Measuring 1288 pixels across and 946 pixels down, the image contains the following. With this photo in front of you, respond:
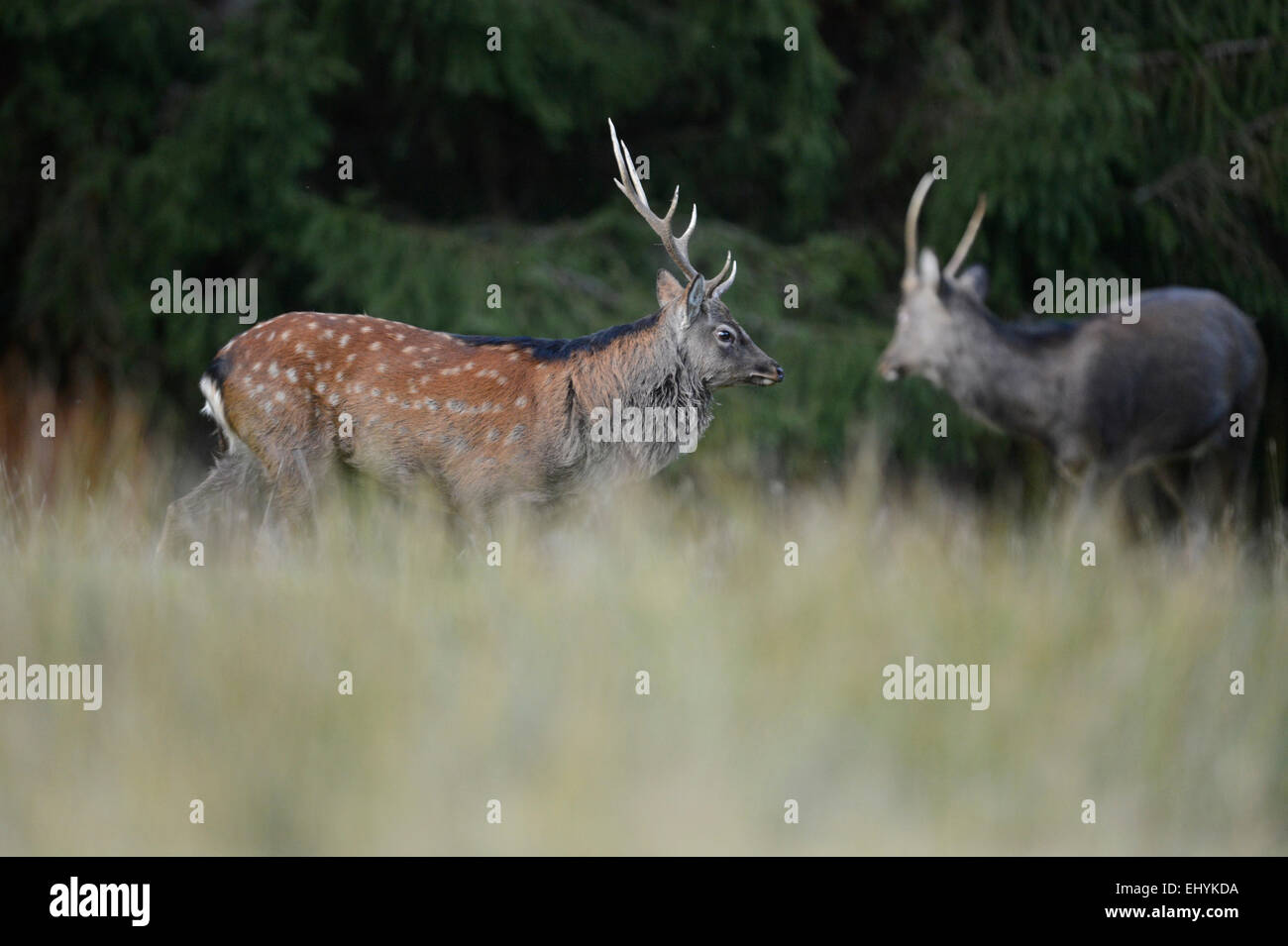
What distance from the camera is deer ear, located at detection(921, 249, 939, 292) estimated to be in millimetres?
8078

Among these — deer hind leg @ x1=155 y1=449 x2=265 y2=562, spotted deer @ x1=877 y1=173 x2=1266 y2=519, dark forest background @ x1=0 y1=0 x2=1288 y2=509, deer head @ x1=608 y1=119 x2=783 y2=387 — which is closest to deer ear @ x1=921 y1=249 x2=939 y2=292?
spotted deer @ x1=877 y1=173 x2=1266 y2=519

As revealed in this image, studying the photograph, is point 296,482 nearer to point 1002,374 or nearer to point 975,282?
point 1002,374

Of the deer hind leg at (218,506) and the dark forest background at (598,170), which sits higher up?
the dark forest background at (598,170)

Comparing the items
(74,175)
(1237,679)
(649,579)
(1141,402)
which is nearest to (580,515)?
(649,579)

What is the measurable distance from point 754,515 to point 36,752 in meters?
3.05

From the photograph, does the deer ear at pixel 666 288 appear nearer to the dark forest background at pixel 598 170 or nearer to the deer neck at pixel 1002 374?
the deer neck at pixel 1002 374

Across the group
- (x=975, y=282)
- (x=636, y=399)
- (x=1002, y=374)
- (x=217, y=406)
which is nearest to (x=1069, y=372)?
(x=1002, y=374)

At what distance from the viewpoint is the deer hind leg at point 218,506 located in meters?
6.15

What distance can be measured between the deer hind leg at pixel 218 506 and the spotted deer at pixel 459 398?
0.04ft

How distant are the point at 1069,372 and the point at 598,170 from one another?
503 centimetres

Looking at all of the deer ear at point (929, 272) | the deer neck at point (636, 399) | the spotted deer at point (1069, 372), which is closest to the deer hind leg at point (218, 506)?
the deer neck at point (636, 399)

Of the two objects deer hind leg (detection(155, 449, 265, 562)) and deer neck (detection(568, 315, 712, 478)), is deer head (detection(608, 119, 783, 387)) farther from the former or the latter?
deer hind leg (detection(155, 449, 265, 562))

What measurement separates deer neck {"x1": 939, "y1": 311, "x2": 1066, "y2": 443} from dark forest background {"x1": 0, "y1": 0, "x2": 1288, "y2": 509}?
5.79ft

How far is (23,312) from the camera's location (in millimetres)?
10406
